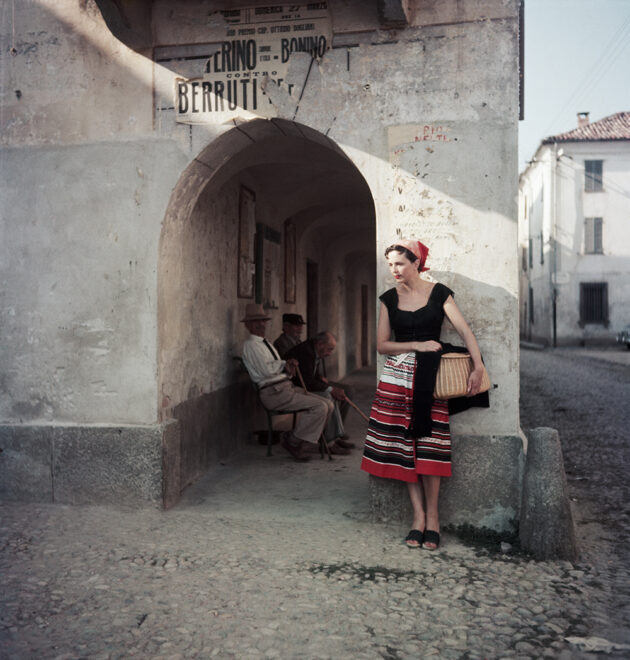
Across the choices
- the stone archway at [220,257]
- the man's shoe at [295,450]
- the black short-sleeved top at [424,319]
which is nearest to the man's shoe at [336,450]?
the man's shoe at [295,450]

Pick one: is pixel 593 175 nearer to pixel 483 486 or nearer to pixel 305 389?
pixel 305 389

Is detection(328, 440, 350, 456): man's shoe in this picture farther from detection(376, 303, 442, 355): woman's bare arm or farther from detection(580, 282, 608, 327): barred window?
detection(580, 282, 608, 327): barred window

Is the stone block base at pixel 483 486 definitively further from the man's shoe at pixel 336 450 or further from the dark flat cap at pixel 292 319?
the dark flat cap at pixel 292 319

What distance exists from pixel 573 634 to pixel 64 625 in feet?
7.70

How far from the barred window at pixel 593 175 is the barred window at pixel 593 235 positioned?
4.71ft

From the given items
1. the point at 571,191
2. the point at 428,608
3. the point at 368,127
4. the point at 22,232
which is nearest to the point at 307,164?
the point at 368,127

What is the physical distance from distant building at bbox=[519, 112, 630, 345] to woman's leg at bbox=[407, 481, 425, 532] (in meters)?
25.4

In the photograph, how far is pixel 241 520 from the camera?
4418 mm

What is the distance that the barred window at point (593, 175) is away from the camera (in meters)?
27.6

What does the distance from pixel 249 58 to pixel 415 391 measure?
2.66 metres

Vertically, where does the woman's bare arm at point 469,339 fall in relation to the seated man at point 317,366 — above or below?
above

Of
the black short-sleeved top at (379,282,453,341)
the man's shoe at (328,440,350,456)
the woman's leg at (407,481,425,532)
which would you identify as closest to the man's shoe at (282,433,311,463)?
the man's shoe at (328,440,350,456)

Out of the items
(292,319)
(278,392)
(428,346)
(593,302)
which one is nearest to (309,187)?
(292,319)

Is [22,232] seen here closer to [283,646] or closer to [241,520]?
[241,520]
